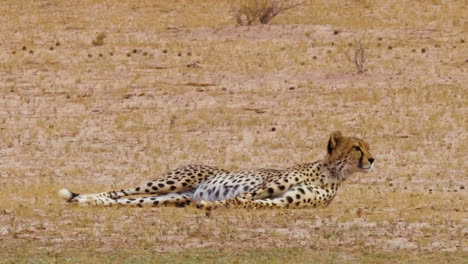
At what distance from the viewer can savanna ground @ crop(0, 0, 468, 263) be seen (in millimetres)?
13320

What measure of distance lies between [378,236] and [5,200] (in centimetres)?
524

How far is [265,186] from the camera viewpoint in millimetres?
15391

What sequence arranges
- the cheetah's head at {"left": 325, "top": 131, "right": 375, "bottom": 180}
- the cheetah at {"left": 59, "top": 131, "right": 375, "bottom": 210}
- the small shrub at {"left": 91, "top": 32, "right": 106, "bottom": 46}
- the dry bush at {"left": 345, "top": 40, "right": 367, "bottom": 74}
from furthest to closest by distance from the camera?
the small shrub at {"left": 91, "top": 32, "right": 106, "bottom": 46}
the dry bush at {"left": 345, "top": 40, "right": 367, "bottom": 74}
the cheetah's head at {"left": 325, "top": 131, "right": 375, "bottom": 180}
the cheetah at {"left": 59, "top": 131, "right": 375, "bottom": 210}

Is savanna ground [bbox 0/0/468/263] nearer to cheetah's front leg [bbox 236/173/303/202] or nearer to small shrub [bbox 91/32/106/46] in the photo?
small shrub [bbox 91/32/106/46]

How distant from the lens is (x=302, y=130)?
2409 cm

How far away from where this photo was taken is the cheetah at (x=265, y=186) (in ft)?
50.1

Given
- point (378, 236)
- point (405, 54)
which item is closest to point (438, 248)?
point (378, 236)

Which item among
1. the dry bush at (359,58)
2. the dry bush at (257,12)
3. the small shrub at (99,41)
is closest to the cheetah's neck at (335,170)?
the dry bush at (359,58)

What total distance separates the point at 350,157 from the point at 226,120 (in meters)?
9.47

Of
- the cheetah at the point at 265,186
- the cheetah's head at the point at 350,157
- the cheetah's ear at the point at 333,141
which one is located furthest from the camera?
the cheetah's ear at the point at 333,141

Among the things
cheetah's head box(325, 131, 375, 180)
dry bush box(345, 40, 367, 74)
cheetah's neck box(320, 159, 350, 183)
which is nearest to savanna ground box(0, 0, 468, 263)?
dry bush box(345, 40, 367, 74)

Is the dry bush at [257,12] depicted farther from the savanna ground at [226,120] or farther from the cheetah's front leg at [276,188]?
the cheetah's front leg at [276,188]

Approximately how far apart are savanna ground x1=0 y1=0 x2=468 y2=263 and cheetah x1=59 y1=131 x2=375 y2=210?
28cm

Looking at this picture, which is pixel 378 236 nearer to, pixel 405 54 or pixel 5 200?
pixel 5 200
